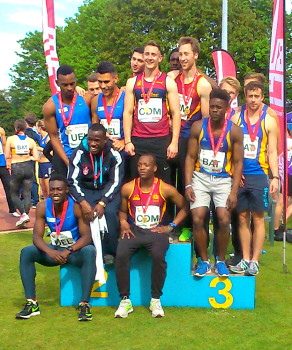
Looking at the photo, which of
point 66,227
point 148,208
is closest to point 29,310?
point 66,227

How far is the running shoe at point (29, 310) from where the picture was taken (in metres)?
5.17

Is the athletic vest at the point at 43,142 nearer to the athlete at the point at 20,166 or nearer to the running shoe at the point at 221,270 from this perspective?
the athlete at the point at 20,166

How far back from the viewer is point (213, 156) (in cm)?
546

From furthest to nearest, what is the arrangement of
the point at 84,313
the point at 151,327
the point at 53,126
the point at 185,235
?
the point at 53,126
the point at 185,235
the point at 84,313
the point at 151,327

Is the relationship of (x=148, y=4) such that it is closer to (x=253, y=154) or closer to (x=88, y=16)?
(x=88, y=16)

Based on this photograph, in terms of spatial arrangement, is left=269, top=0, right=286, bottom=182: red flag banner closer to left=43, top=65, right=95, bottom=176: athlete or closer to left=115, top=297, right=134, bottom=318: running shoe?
left=43, top=65, right=95, bottom=176: athlete

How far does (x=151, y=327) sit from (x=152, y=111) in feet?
6.88

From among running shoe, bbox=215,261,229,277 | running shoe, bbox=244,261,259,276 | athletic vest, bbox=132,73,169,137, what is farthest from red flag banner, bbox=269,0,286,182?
running shoe, bbox=215,261,229,277

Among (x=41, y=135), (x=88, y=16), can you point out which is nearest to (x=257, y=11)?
(x=88, y=16)

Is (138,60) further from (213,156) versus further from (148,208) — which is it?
(148,208)

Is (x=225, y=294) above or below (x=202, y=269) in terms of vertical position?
below

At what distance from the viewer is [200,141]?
549 centimetres

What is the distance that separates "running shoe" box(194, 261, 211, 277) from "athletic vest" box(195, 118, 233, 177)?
2.89ft

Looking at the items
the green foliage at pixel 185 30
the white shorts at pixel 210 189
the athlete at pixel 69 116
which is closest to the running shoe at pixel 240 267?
the white shorts at pixel 210 189
